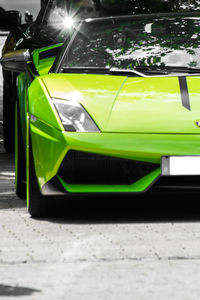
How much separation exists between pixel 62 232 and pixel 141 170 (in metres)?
0.66

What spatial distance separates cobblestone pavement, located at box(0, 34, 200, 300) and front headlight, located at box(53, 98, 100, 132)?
597 millimetres

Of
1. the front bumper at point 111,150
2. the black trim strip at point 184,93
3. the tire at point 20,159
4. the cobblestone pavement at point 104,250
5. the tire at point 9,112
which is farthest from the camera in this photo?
the tire at point 9,112

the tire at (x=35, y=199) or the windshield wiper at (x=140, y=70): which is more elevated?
the windshield wiper at (x=140, y=70)

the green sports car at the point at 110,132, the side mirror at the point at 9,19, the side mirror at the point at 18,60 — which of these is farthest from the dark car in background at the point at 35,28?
the green sports car at the point at 110,132

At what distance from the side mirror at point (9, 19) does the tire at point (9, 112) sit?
1.25 m

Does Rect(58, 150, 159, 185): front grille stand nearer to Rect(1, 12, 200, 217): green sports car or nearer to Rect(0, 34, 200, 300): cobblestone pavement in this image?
Rect(1, 12, 200, 217): green sports car

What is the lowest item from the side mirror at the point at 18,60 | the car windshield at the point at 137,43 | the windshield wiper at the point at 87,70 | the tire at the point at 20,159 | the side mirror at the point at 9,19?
the tire at the point at 20,159

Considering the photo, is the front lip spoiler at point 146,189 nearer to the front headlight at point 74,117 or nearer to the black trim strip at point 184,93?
the front headlight at point 74,117

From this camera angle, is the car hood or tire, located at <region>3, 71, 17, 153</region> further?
tire, located at <region>3, 71, 17, 153</region>

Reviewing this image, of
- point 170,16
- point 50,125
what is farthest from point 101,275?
point 170,16

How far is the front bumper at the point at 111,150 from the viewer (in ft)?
19.1

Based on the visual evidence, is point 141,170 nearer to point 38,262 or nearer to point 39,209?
point 39,209

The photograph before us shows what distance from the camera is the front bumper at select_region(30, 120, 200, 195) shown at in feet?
19.1

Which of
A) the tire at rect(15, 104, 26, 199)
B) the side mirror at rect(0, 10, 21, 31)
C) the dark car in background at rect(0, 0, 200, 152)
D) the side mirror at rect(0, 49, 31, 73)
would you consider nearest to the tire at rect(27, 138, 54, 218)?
the tire at rect(15, 104, 26, 199)
